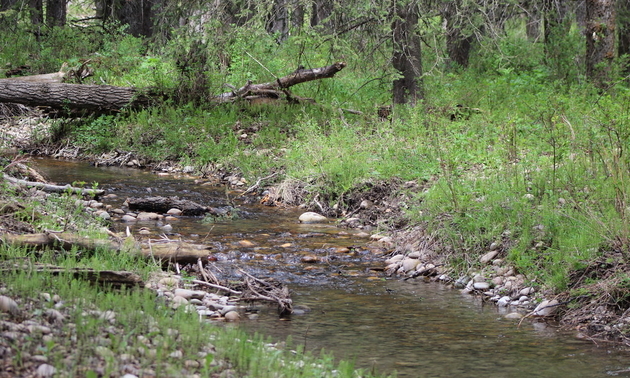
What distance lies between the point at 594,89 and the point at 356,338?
9546mm

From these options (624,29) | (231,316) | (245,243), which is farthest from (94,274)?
(624,29)

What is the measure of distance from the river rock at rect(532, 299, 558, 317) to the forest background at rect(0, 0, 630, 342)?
182mm

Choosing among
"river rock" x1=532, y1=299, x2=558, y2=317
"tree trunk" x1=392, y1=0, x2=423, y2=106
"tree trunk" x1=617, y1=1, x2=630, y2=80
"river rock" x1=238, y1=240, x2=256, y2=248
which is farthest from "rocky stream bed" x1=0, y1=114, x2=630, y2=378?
"tree trunk" x1=617, y1=1, x2=630, y2=80

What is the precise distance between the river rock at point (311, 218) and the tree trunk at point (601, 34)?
7007mm

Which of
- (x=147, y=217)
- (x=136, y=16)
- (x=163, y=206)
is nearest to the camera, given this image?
(x=147, y=217)

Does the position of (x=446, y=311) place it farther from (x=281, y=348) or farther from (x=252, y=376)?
(x=252, y=376)

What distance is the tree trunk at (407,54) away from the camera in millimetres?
12194

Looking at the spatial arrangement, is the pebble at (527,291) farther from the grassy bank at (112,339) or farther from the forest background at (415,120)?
the grassy bank at (112,339)

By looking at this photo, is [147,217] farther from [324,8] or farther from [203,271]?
[324,8]

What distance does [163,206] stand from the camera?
9.53 meters

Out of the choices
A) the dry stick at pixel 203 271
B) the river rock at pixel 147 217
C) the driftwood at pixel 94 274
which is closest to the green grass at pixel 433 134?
the river rock at pixel 147 217

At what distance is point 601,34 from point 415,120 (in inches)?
186

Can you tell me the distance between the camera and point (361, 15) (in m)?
12.0

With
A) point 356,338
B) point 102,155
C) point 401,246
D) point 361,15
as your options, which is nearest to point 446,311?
point 356,338
